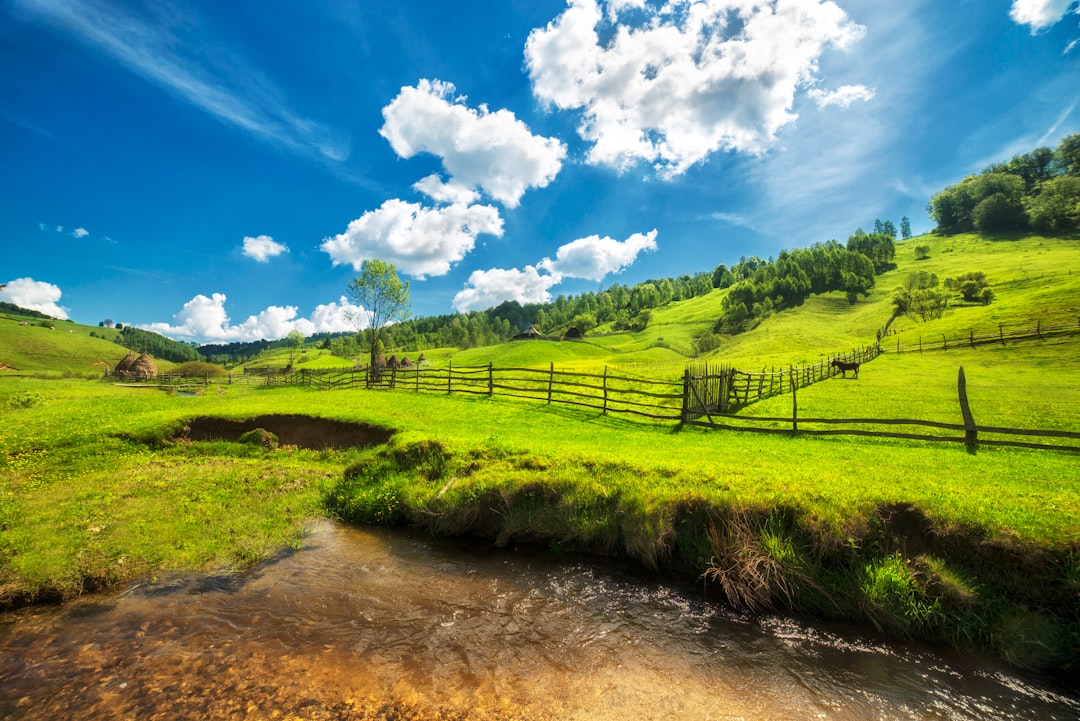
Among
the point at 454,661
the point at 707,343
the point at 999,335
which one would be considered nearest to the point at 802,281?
the point at 707,343

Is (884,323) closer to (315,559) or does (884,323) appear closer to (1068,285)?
(1068,285)

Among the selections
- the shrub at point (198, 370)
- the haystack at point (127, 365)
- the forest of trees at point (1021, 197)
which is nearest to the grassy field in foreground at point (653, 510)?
the haystack at point (127, 365)

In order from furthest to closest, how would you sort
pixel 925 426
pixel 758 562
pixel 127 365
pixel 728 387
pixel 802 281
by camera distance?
pixel 802 281
pixel 127 365
pixel 728 387
pixel 925 426
pixel 758 562

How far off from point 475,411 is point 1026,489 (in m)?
16.0

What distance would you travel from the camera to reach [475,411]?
1869 cm

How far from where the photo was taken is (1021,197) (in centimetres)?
11606

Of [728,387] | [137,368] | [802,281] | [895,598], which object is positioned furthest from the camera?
[802,281]

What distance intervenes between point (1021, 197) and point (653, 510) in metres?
175

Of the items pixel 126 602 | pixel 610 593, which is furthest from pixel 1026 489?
pixel 126 602

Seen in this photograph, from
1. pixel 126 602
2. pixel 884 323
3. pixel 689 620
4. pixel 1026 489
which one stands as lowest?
pixel 689 620

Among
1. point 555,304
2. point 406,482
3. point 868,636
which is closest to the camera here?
point 868,636

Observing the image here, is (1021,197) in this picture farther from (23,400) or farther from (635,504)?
(23,400)

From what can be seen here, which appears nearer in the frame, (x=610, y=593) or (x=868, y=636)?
(x=868, y=636)

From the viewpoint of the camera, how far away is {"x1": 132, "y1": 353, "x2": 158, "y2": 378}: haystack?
57281 mm
